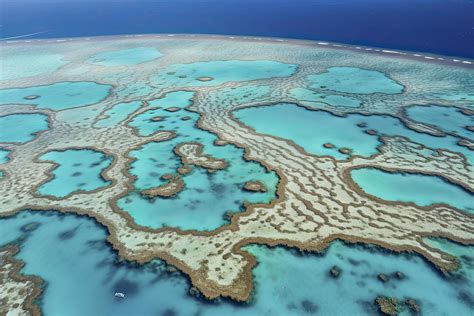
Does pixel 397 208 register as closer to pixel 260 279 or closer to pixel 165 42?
pixel 260 279

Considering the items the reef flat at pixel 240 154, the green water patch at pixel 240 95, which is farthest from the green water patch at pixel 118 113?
the green water patch at pixel 240 95

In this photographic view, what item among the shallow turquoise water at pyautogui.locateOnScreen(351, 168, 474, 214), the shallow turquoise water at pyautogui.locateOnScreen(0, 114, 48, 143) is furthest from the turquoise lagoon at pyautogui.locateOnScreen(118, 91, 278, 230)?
the shallow turquoise water at pyautogui.locateOnScreen(0, 114, 48, 143)

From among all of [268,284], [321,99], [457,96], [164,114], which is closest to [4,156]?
[164,114]

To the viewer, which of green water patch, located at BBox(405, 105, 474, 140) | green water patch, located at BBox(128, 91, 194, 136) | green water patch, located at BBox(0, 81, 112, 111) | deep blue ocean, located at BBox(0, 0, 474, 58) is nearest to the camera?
green water patch, located at BBox(405, 105, 474, 140)

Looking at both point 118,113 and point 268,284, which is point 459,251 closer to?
point 268,284

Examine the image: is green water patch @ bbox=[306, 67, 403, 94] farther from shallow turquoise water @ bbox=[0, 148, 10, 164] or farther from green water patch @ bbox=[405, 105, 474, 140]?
shallow turquoise water @ bbox=[0, 148, 10, 164]

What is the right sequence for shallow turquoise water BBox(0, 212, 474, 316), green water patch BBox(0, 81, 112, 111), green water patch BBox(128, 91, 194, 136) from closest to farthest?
shallow turquoise water BBox(0, 212, 474, 316)
green water patch BBox(128, 91, 194, 136)
green water patch BBox(0, 81, 112, 111)

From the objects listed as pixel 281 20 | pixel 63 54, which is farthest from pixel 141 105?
pixel 281 20
